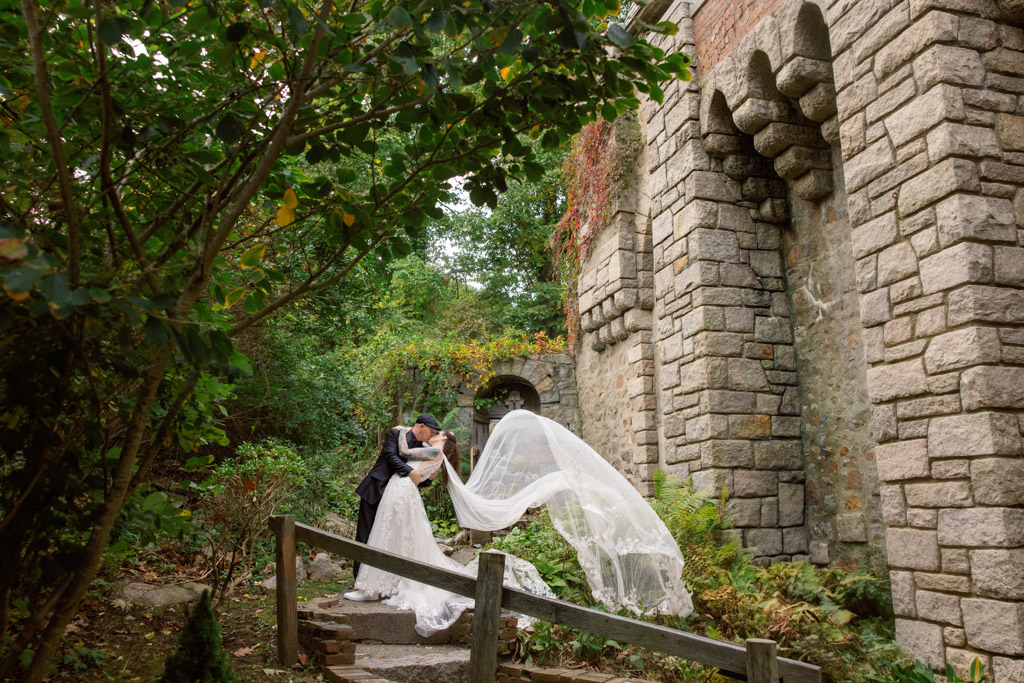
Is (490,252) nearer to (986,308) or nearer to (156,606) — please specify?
(156,606)

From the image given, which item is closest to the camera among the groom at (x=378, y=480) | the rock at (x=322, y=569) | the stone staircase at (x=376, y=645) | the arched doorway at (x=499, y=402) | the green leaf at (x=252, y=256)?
the green leaf at (x=252, y=256)

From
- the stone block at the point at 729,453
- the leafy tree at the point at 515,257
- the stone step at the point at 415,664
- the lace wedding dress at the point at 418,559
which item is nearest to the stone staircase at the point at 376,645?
the stone step at the point at 415,664

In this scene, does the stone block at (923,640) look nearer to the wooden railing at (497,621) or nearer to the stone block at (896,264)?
the wooden railing at (497,621)

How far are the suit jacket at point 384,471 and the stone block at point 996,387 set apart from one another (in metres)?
4.22

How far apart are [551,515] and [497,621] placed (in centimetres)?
162

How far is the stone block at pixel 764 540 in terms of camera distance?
5.54m

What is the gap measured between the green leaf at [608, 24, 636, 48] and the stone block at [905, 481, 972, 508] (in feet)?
9.25

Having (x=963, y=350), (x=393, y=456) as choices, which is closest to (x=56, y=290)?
(x=963, y=350)

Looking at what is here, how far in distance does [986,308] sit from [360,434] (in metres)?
8.88

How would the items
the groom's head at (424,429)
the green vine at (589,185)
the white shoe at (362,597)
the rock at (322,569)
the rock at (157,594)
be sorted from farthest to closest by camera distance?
the green vine at (589,185), the rock at (322,569), the groom's head at (424,429), the white shoe at (362,597), the rock at (157,594)

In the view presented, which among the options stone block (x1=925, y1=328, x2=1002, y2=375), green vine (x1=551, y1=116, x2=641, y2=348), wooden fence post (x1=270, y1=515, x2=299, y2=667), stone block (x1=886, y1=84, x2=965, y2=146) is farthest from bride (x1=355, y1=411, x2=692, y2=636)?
green vine (x1=551, y1=116, x2=641, y2=348)

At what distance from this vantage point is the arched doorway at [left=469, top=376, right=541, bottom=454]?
12633 mm

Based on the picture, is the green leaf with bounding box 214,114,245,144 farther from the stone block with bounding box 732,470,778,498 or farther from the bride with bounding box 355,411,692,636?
the stone block with bounding box 732,470,778,498

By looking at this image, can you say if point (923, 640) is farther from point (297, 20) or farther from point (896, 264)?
point (297, 20)
